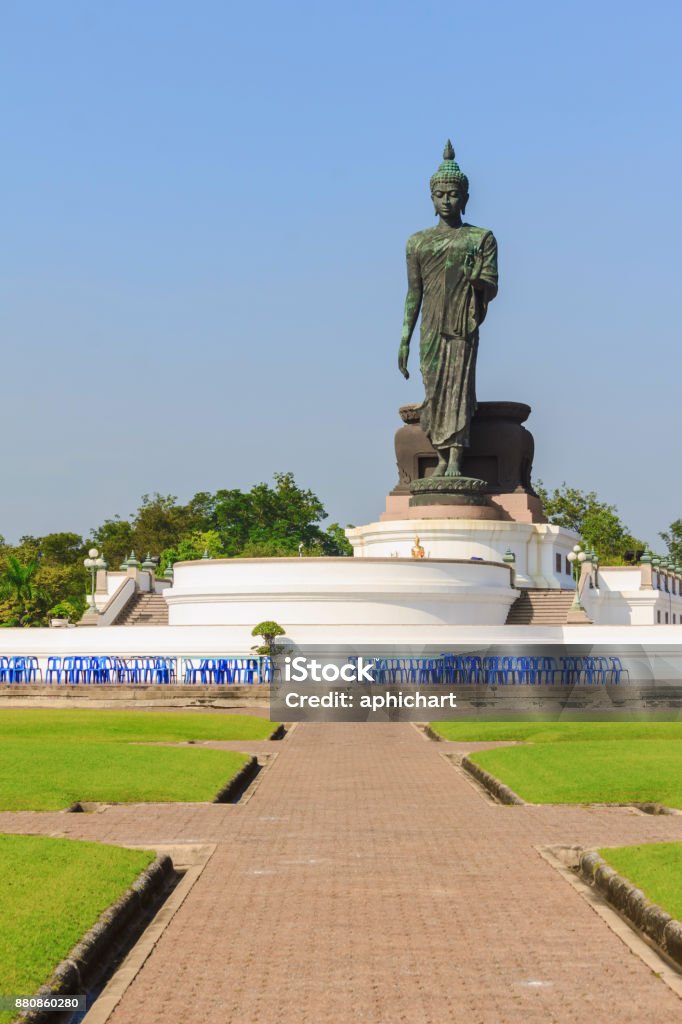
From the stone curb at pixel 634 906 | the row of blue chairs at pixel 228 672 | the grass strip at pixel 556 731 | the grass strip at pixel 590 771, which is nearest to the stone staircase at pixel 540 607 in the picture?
the row of blue chairs at pixel 228 672

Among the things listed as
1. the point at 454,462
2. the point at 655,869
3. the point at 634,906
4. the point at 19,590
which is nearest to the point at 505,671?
the point at 454,462

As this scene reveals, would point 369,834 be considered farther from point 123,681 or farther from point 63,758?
point 123,681

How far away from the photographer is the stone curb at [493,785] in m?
20.7

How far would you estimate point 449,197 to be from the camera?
69.1m

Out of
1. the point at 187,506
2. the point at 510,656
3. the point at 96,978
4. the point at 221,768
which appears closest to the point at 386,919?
the point at 96,978

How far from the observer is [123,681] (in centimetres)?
5069

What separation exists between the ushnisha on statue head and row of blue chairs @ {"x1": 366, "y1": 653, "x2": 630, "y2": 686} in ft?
92.2

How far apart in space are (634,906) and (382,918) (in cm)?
209

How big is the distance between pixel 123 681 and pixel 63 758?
2616 cm

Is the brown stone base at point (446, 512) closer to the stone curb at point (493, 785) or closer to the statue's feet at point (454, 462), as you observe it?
the statue's feet at point (454, 462)

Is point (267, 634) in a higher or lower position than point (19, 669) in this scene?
higher

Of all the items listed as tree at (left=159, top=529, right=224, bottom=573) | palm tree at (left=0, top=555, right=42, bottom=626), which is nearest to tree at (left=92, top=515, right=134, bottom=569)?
tree at (left=159, top=529, right=224, bottom=573)

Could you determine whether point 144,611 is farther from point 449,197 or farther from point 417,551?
point 449,197

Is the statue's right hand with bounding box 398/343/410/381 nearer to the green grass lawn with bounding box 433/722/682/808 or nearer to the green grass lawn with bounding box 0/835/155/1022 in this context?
the green grass lawn with bounding box 433/722/682/808
